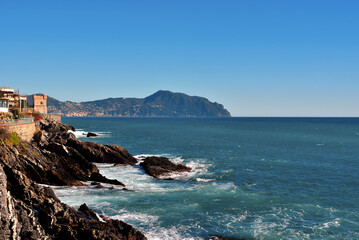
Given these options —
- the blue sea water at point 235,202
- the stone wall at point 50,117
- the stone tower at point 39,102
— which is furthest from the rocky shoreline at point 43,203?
the stone tower at point 39,102

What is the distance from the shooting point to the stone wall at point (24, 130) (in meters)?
42.6

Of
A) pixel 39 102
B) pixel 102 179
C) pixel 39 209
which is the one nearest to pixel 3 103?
pixel 102 179

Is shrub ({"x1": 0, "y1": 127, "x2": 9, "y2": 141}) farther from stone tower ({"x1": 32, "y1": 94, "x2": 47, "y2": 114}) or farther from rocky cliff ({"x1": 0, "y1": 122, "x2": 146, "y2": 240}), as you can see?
stone tower ({"x1": 32, "y1": 94, "x2": 47, "y2": 114})

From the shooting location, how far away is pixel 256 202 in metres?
31.7

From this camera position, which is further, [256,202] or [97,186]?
[97,186]

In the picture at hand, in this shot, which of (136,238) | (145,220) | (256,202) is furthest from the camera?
(256,202)

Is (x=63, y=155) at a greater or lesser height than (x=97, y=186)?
greater

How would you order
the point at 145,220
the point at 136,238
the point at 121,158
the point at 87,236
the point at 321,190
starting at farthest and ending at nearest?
the point at 121,158, the point at 321,190, the point at 145,220, the point at 136,238, the point at 87,236

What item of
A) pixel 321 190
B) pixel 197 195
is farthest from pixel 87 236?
pixel 321 190

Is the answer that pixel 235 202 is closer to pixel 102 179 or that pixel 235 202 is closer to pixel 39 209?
pixel 102 179

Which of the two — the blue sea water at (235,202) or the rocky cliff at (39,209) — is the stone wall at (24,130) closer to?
the rocky cliff at (39,209)

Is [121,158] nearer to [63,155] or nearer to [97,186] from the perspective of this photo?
[63,155]

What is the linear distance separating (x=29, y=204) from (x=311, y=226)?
864 inches

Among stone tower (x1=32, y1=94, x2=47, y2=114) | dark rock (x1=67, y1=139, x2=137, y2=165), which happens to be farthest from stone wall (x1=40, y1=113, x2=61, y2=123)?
dark rock (x1=67, y1=139, x2=137, y2=165)
